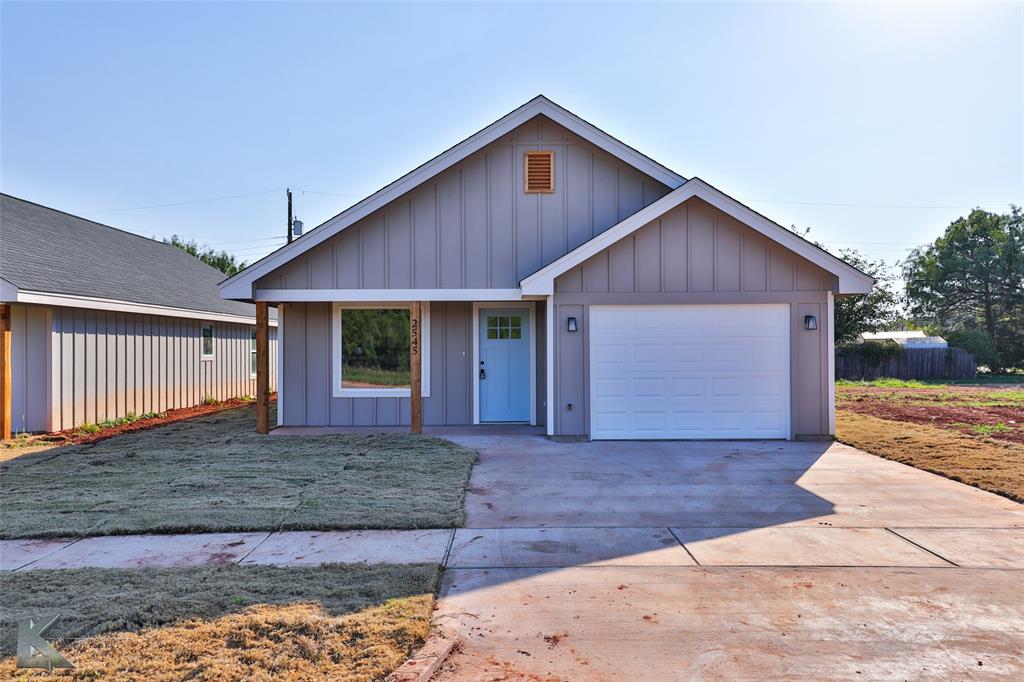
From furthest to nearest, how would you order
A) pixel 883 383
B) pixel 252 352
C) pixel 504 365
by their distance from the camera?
pixel 883 383, pixel 252 352, pixel 504 365

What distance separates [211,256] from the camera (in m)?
44.4

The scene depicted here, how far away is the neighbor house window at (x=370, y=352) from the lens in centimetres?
1202

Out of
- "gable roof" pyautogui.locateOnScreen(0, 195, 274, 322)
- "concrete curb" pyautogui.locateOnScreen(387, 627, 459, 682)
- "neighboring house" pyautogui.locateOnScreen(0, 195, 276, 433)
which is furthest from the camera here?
"neighboring house" pyautogui.locateOnScreen(0, 195, 276, 433)

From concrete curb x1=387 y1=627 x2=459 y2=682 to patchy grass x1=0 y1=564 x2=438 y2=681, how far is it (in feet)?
0.19

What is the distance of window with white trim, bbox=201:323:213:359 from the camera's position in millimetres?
16984

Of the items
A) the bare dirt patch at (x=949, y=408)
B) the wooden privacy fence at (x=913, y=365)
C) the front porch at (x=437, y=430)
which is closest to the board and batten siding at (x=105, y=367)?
the front porch at (x=437, y=430)

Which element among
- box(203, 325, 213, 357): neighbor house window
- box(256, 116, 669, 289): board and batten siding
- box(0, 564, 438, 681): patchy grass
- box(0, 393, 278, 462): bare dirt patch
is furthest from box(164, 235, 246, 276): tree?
box(0, 564, 438, 681): patchy grass

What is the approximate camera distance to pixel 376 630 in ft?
11.8

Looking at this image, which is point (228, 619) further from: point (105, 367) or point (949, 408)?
point (949, 408)

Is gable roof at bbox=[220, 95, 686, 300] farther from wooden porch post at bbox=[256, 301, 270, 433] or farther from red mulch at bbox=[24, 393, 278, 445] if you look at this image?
red mulch at bbox=[24, 393, 278, 445]

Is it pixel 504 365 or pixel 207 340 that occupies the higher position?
pixel 207 340

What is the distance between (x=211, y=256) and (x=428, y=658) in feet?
152

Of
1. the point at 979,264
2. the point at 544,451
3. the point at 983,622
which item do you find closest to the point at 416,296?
the point at 544,451

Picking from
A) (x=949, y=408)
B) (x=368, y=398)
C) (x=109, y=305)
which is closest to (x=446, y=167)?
(x=368, y=398)
